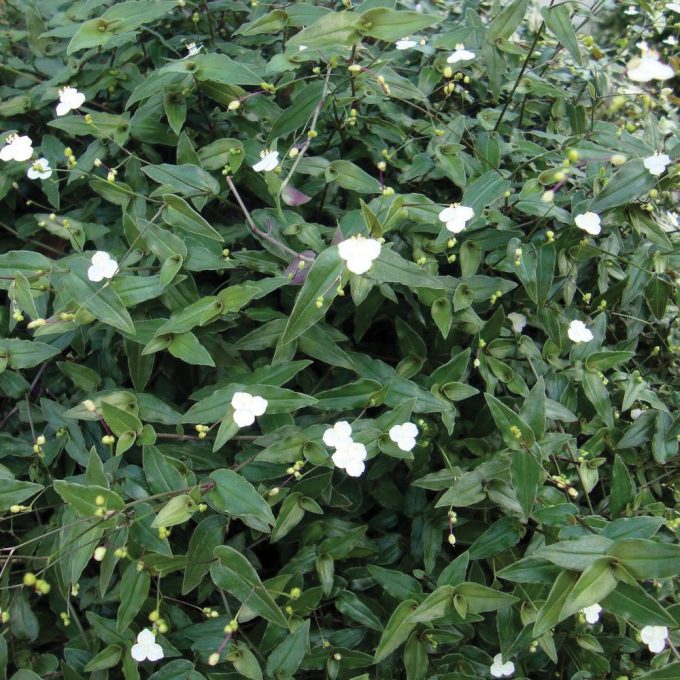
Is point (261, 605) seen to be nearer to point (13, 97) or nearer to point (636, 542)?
point (636, 542)

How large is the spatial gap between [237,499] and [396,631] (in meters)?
0.37

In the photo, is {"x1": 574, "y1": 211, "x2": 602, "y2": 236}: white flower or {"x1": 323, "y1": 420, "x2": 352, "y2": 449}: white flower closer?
{"x1": 323, "y1": 420, "x2": 352, "y2": 449}: white flower

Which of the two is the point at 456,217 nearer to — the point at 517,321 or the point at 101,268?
the point at 517,321

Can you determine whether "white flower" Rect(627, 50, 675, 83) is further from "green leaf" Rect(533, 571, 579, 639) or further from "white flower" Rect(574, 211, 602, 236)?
"green leaf" Rect(533, 571, 579, 639)

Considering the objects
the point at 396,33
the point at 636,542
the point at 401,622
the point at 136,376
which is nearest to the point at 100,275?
the point at 136,376

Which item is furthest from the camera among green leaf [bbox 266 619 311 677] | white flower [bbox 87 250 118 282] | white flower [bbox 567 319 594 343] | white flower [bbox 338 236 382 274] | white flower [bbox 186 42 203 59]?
white flower [bbox 186 42 203 59]

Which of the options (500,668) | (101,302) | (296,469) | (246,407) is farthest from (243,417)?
(500,668)

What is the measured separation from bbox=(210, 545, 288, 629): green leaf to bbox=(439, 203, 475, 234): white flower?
2.39 feet

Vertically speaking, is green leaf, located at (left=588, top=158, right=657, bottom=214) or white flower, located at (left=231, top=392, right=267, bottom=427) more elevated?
green leaf, located at (left=588, top=158, right=657, bottom=214)

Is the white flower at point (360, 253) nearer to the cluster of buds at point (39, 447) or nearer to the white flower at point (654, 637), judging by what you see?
the cluster of buds at point (39, 447)

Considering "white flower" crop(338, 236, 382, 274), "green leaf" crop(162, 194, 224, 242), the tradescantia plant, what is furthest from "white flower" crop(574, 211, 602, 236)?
"green leaf" crop(162, 194, 224, 242)

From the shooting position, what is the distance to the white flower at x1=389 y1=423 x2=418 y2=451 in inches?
45.9

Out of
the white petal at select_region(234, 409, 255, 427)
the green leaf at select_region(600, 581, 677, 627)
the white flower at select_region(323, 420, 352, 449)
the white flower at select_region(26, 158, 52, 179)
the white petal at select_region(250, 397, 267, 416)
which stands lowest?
the green leaf at select_region(600, 581, 677, 627)

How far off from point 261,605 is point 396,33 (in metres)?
1.06
